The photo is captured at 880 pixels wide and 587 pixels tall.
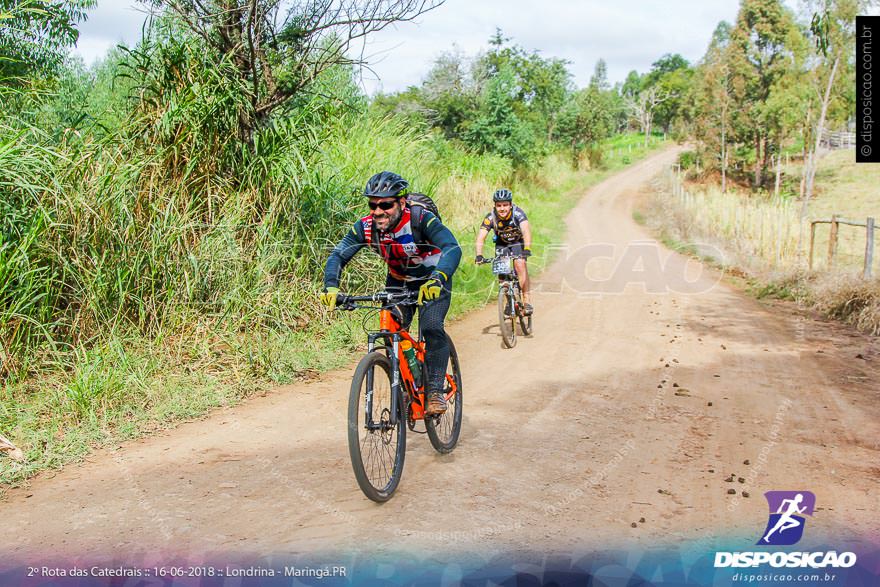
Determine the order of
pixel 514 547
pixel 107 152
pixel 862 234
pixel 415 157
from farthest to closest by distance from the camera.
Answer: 1. pixel 862 234
2. pixel 415 157
3. pixel 107 152
4. pixel 514 547

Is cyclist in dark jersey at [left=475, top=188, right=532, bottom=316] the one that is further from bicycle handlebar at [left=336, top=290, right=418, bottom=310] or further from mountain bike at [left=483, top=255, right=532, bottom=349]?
bicycle handlebar at [left=336, top=290, right=418, bottom=310]

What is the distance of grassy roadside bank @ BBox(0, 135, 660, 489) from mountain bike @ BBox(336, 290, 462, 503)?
7.96 feet

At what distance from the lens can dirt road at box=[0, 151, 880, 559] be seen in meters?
3.95

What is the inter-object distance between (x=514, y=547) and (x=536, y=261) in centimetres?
1430

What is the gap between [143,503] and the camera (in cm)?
442

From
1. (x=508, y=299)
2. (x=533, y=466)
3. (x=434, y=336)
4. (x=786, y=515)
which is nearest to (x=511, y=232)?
(x=508, y=299)

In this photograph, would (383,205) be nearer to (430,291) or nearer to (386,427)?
(430,291)

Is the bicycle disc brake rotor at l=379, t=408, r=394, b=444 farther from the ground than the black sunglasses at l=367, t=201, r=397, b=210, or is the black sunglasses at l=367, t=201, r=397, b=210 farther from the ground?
the black sunglasses at l=367, t=201, r=397, b=210

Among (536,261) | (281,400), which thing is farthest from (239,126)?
(536,261)

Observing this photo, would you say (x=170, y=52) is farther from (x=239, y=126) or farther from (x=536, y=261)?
(x=536, y=261)

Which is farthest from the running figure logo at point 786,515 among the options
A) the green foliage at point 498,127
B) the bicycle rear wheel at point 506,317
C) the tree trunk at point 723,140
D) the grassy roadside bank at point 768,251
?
the tree trunk at point 723,140

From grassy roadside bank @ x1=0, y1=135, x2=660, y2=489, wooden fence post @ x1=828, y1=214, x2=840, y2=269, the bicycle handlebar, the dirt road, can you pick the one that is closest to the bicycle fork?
the bicycle handlebar

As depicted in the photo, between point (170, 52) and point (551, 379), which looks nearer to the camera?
point (551, 379)

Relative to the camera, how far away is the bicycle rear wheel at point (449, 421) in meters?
5.11
